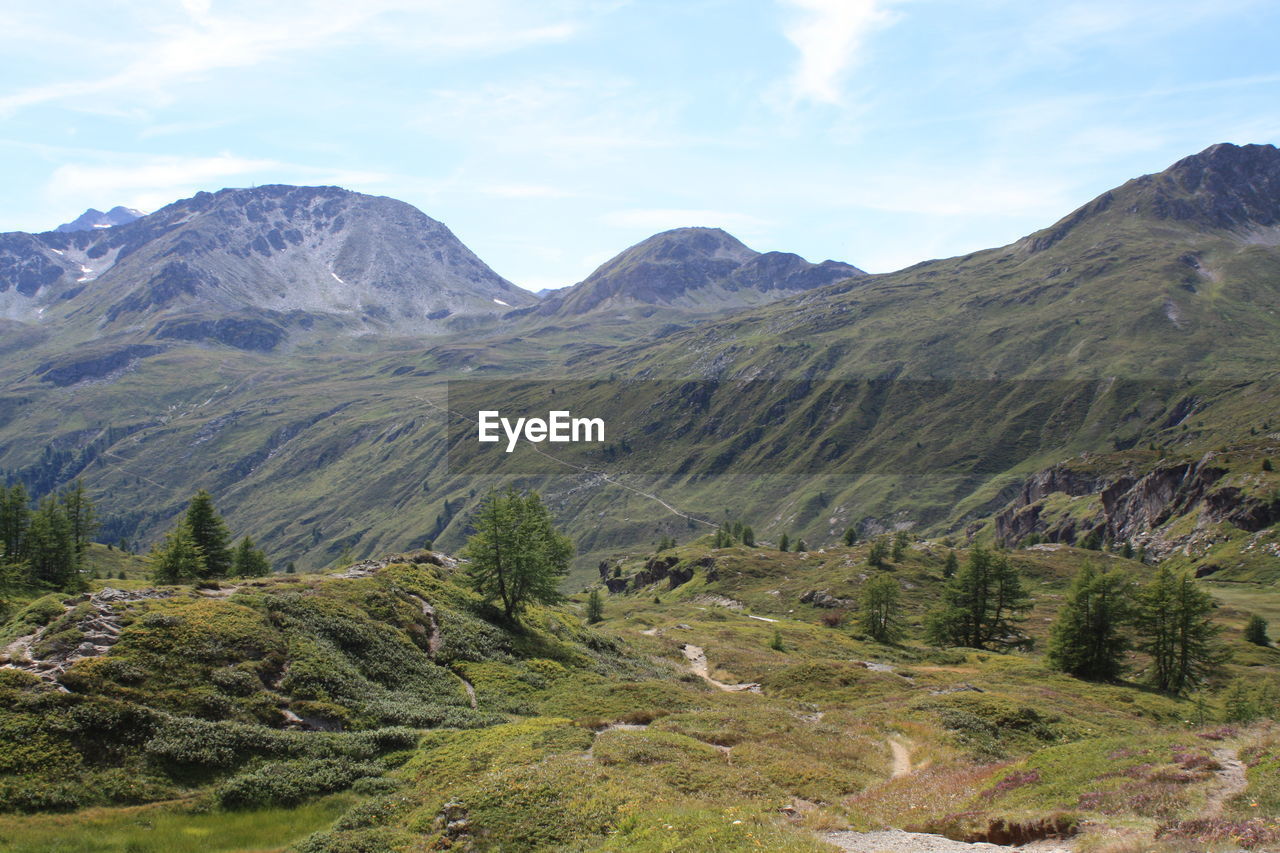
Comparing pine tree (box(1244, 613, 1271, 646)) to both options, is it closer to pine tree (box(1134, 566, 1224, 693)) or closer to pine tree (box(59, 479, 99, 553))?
pine tree (box(1134, 566, 1224, 693))

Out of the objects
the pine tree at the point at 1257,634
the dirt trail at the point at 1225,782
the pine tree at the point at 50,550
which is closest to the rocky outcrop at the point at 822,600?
the pine tree at the point at 1257,634

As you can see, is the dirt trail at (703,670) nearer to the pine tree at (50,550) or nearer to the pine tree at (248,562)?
the pine tree at (248,562)

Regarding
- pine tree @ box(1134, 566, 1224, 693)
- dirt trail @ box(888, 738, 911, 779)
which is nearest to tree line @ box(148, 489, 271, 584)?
dirt trail @ box(888, 738, 911, 779)

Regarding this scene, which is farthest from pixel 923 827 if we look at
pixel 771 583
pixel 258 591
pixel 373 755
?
pixel 771 583

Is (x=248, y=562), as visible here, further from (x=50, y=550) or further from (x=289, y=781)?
(x=289, y=781)

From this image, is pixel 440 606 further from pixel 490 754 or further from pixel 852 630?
pixel 852 630
